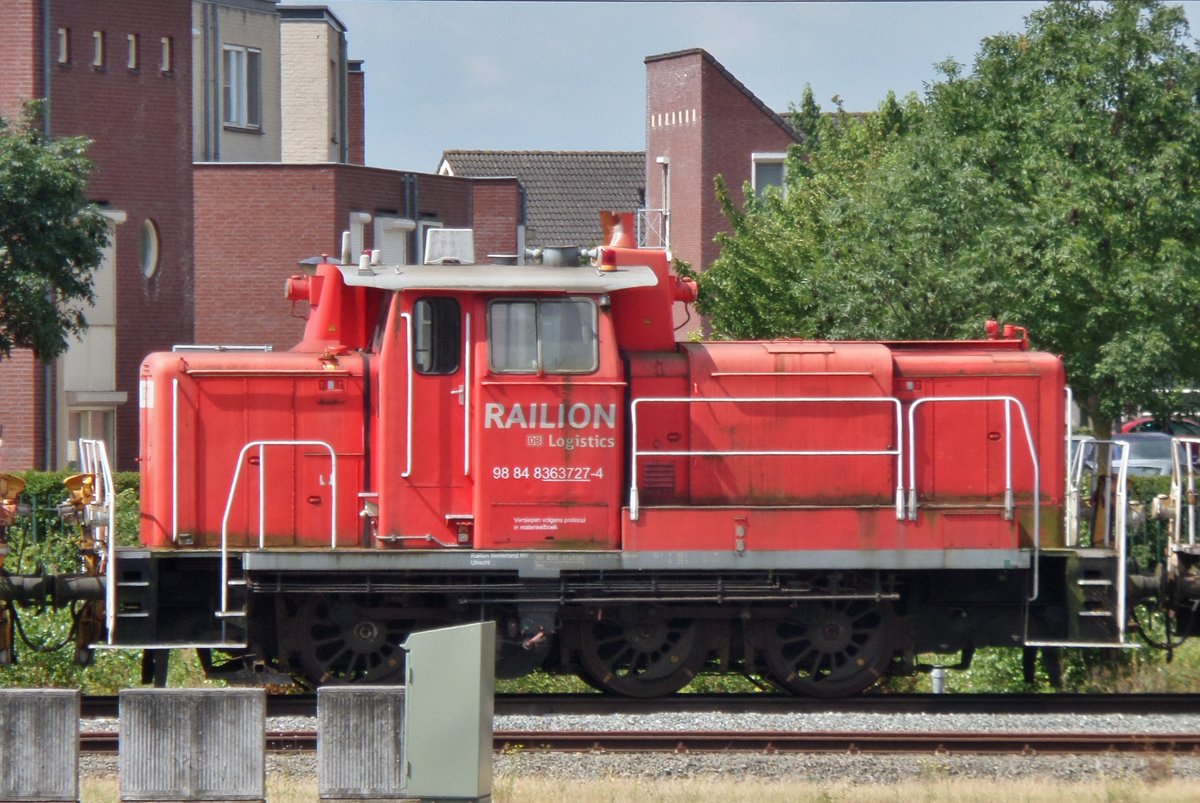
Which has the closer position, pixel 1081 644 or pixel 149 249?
pixel 1081 644

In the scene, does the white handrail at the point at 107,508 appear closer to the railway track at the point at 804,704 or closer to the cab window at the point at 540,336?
the railway track at the point at 804,704

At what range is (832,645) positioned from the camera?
481 inches

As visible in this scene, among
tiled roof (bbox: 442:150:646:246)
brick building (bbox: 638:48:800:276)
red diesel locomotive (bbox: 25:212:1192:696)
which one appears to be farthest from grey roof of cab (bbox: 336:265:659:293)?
tiled roof (bbox: 442:150:646:246)

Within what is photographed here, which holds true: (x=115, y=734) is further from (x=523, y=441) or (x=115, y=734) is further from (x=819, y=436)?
(x=819, y=436)

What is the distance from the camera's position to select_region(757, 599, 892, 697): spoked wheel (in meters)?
12.2

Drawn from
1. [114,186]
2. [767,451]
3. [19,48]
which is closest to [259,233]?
[114,186]

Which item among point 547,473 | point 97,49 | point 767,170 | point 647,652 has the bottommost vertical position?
point 647,652

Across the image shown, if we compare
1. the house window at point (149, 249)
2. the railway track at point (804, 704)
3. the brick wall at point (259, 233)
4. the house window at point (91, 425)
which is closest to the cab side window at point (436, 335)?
the railway track at point (804, 704)

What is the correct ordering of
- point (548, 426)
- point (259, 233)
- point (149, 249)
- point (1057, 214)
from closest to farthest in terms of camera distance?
point (548, 426) → point (1057, 214) → point (149, 249) → point (259, 233)

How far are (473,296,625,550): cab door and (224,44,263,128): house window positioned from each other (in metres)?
29.2

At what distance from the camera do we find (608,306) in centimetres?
1171

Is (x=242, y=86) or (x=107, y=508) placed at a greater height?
(x=242, y=86)

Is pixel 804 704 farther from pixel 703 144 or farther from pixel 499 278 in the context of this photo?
pixel 703 144

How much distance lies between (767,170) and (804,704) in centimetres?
3133
